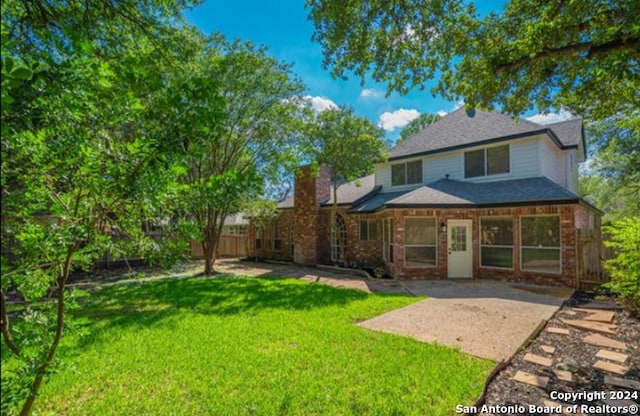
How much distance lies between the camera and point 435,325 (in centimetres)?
579

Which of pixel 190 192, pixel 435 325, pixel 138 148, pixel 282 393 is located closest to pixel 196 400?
pixel 282 393

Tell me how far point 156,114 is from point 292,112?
37.5ft

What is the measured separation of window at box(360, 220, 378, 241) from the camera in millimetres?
13766

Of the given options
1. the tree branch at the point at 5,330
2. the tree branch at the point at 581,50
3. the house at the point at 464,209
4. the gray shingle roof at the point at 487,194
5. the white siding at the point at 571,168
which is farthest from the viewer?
the white siding at the point at 571,168

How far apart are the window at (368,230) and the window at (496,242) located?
4328 millimetres

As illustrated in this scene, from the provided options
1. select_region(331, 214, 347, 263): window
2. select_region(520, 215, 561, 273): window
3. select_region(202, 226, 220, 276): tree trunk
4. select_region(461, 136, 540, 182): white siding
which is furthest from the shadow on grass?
select_region(461, 136, 540, 182): white siding

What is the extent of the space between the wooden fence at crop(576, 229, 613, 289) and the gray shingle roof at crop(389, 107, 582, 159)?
402 centimetres

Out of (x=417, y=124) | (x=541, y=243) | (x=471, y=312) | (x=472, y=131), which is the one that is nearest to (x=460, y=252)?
(x=541, y=243)

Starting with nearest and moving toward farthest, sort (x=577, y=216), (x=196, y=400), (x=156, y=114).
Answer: (x=156, y=114), (x=196, y=400), (x=577, y=216)

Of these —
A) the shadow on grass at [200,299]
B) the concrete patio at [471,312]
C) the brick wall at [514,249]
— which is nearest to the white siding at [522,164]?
the brick wall at [514,249]

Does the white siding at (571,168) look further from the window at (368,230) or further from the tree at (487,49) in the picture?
the window at (368,230)

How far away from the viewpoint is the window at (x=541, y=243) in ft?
31.0

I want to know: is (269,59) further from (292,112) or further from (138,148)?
(138,148)

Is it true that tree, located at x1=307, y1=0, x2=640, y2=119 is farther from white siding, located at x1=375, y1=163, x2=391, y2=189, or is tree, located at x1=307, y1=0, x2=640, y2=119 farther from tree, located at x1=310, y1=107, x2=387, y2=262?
white siding, located at x1=375, y1=163, x2=391, y2=189
